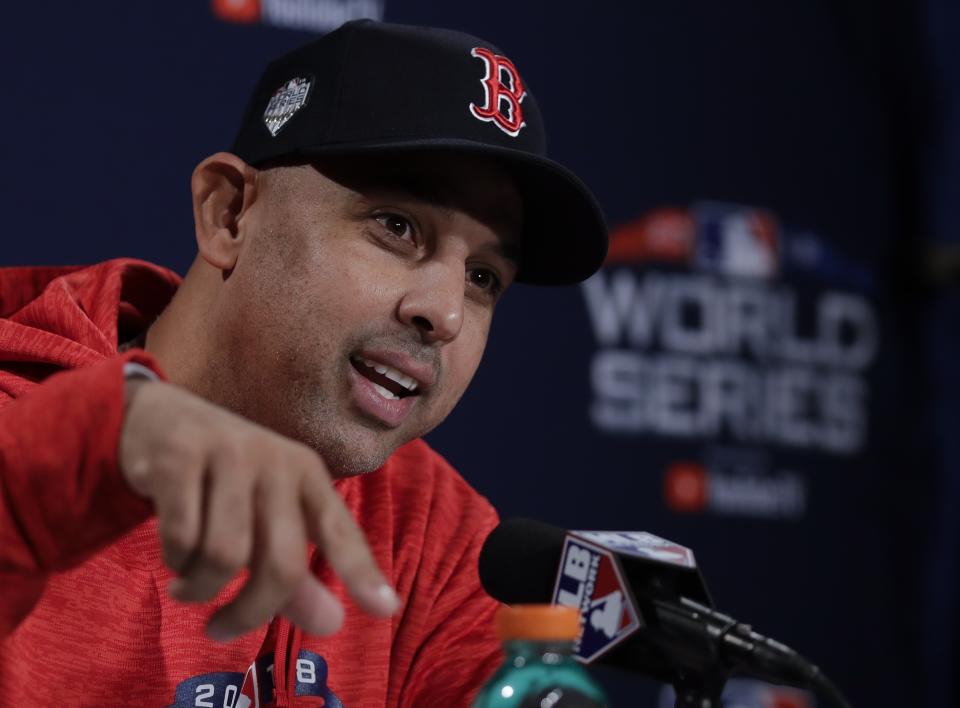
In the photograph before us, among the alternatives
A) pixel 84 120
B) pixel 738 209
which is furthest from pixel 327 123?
pixel 738 209

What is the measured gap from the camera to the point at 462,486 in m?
1.45

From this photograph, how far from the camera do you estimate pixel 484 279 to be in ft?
3.97

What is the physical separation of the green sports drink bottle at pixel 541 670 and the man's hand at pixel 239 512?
102mm

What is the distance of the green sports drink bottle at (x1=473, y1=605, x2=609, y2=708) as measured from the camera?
25.5 inches

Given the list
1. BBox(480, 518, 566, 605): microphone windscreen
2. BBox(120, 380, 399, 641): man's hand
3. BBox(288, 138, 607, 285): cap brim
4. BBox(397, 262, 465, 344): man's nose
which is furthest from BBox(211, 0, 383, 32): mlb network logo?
BBox(120, 380, 399, 641): man's hand

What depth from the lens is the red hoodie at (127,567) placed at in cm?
62

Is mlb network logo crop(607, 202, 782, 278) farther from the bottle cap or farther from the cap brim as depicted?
the bottle cap

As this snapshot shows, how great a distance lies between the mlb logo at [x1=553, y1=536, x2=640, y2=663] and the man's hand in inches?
8.8

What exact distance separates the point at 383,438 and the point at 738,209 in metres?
1.25

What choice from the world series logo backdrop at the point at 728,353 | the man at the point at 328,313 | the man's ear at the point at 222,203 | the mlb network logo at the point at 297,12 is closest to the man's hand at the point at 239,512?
the man at the point at 328,313

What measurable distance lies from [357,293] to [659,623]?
1.51ft

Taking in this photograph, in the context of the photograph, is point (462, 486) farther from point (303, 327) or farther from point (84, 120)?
point (84, 120)

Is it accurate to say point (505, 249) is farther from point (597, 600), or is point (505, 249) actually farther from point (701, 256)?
point (701, 256)

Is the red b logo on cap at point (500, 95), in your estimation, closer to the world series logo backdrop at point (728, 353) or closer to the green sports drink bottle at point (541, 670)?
the green sports drink bottle at point (541, 670)
